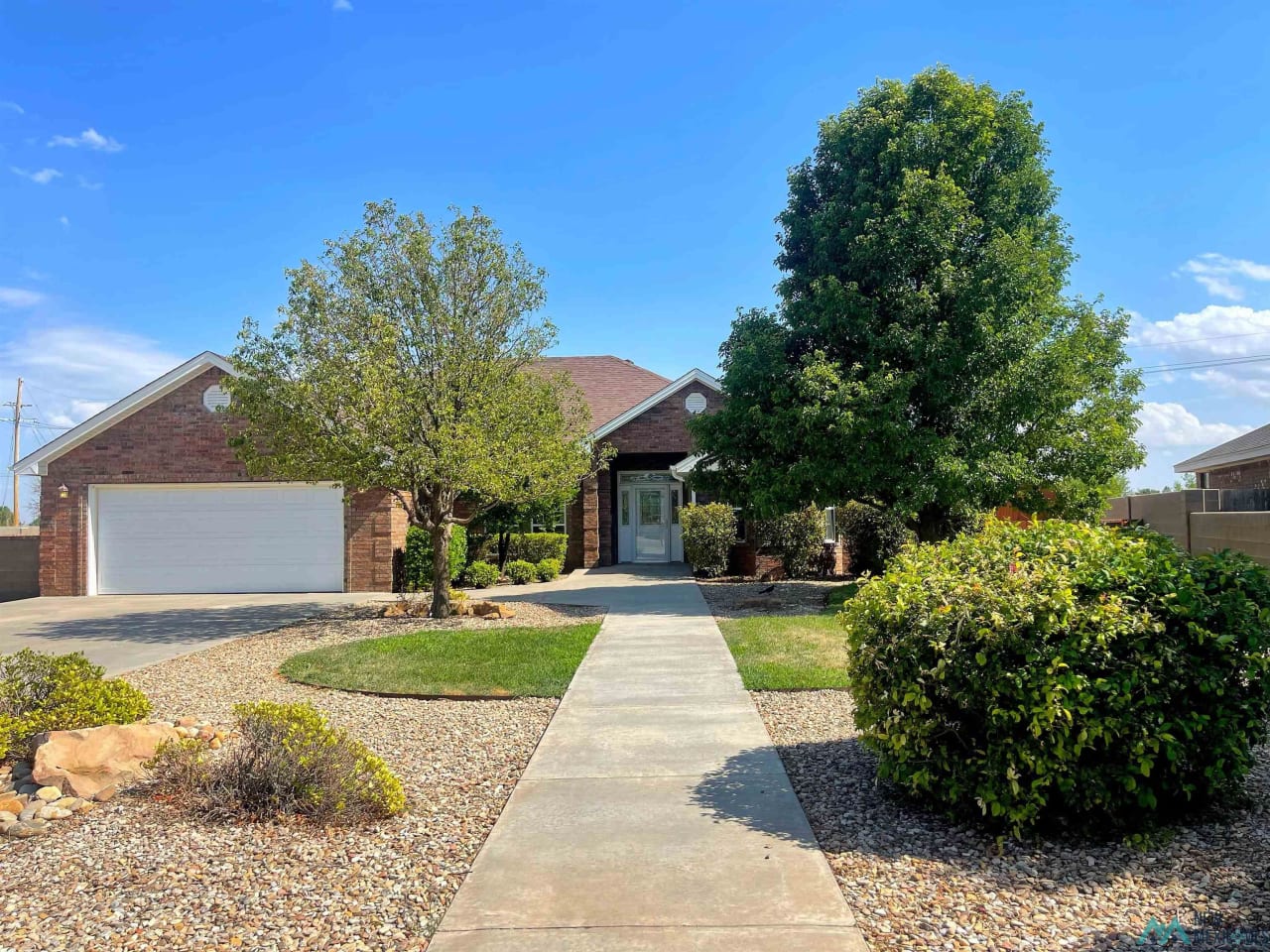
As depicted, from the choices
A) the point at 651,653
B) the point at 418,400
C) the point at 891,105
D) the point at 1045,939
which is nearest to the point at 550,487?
the point at 418,400

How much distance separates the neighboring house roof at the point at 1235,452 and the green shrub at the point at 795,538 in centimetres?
1117

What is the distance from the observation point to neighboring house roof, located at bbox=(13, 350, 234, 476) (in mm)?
17016

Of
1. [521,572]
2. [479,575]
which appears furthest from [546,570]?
[479,575]

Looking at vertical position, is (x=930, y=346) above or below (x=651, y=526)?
above

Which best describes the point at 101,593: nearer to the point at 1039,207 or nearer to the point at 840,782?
the point at 840,782

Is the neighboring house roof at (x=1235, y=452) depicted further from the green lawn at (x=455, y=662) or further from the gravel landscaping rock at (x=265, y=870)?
the gravel landscaping rock at (x=265, y=870)

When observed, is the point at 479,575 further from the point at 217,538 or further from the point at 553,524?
the point at 217,538

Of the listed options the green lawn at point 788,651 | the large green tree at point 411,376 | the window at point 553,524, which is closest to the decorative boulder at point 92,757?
the green lawn at point 788,651

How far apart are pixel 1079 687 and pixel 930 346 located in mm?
9869

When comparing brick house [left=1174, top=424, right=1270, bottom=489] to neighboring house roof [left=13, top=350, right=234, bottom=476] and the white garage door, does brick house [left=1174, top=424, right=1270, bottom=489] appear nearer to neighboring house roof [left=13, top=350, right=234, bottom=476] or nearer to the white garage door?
the white garage door

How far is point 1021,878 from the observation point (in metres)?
3.67

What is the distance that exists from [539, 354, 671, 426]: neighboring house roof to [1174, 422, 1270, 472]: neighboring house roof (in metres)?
14.9

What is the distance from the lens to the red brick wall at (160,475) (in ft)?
56.4

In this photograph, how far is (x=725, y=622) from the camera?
11484mm
